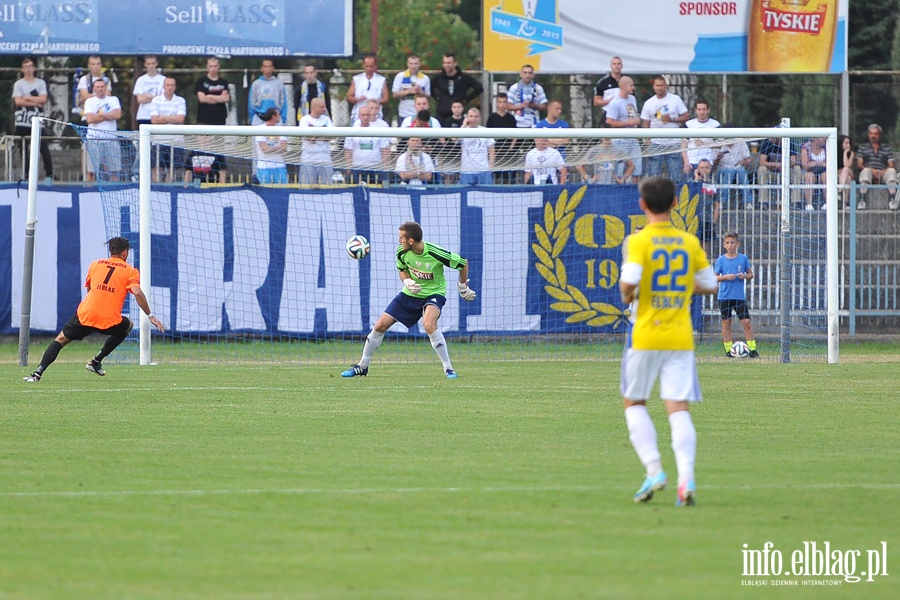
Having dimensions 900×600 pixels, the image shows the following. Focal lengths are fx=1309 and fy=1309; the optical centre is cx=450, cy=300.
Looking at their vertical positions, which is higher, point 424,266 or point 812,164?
point 812,164

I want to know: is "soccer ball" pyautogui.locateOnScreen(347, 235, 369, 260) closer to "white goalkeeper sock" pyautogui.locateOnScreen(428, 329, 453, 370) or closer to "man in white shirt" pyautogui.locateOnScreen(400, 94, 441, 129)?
"white goalkeeper sock" pyautogui.locateOnScreen(428, 329, 453, 370)

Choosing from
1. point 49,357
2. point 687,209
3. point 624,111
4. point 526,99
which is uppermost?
point 526,99

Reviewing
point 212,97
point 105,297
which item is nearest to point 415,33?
point 212,97

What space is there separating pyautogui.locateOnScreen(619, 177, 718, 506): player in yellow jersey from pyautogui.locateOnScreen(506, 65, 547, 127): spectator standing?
1626cm

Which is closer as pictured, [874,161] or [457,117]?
[457,117]

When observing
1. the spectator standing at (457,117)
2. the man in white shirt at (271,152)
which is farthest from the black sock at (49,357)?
the spectator standing at (457,117)

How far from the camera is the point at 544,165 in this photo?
22.8 meters

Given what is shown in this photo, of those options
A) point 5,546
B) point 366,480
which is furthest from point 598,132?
point 5,546

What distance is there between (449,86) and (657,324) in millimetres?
16302

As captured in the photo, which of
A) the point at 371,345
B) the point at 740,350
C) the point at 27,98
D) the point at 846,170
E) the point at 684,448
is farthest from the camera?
the point at 846,170

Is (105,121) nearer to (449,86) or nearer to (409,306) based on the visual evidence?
(449,86)

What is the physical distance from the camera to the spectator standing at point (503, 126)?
908 inches

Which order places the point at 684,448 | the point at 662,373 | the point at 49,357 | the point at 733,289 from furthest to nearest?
1. the point at 733,289
2. the point at 49,357
3. the point at 662,373
4. the point at 684,448

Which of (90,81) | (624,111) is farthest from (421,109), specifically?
(90,81)
